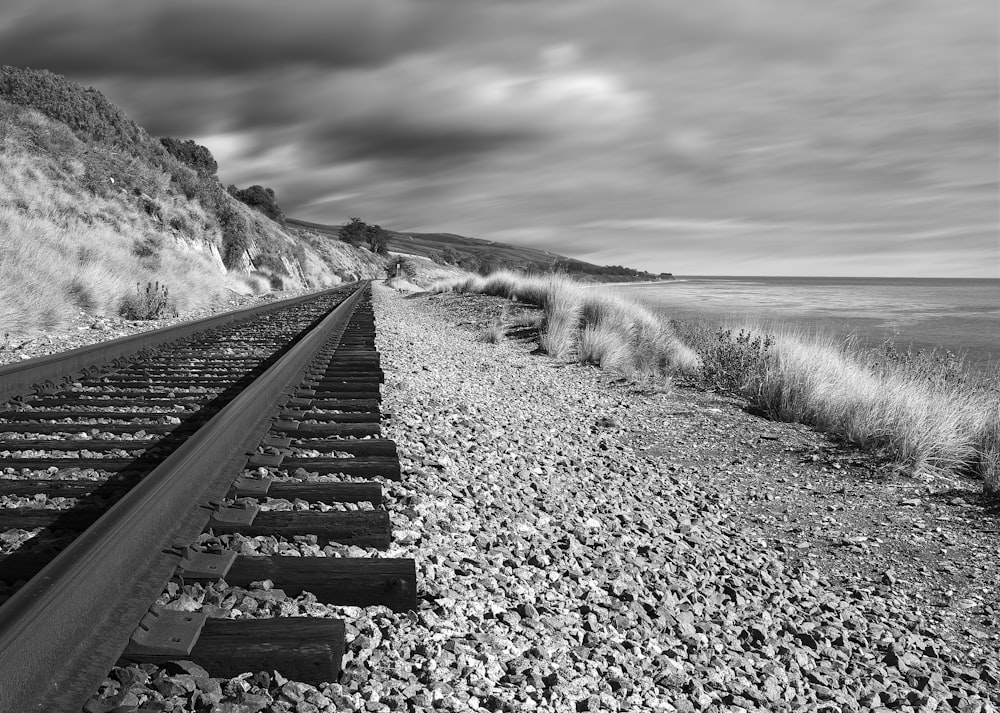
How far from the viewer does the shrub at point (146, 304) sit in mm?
12883

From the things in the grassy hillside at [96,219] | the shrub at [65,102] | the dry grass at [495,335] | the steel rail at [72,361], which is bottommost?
the dry grass at [495,335]

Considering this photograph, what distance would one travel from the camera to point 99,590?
1801 mm

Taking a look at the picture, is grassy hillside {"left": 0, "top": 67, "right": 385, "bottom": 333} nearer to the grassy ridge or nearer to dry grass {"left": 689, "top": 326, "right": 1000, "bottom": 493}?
the grassy ridge

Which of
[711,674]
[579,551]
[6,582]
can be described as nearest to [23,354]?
[6,582]

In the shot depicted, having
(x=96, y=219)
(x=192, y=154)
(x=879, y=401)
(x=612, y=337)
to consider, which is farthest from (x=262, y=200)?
(x=879, y=401)

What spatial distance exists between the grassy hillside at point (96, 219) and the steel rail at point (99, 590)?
850cm

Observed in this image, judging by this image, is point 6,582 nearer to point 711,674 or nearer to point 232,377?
point 711,674

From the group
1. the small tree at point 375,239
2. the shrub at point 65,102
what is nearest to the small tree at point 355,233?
the small tree at point 375,239

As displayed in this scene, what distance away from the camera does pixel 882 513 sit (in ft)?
15.2

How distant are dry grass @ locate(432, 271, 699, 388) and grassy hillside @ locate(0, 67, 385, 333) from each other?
25.9 feet

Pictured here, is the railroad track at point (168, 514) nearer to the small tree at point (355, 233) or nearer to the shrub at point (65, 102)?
the shrub at point (65, 102)

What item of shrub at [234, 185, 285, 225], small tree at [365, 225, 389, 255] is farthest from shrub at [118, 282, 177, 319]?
small tree at [365, 225, 389, 255]

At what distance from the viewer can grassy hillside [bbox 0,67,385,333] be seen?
1174cm

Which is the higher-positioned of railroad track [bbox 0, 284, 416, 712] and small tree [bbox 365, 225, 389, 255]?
small tree [bbox 365, 225, 389, 255]
